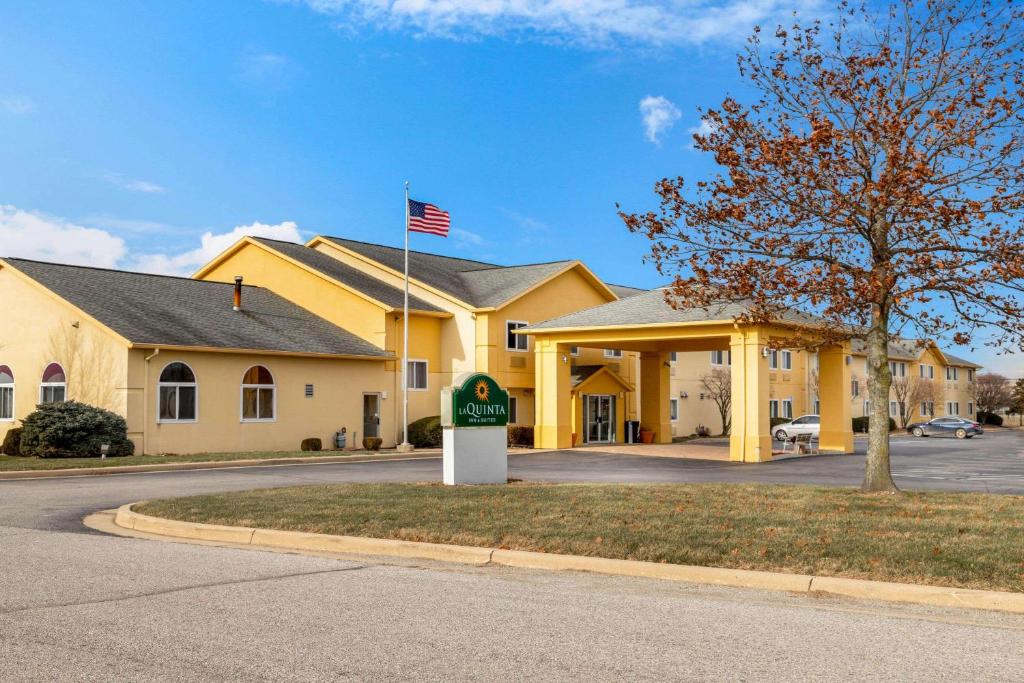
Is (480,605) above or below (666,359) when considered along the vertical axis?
below

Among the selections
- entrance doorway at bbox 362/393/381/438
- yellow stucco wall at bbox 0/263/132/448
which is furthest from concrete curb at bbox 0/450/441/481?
entrance doorway at bbox 362/393/381/438

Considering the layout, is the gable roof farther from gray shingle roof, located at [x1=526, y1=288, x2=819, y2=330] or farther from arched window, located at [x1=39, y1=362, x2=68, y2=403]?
arched window, located at [x1=39, y1=362, x2=68, y2=403]

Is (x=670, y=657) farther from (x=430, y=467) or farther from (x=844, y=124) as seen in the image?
(x=430, y=467)

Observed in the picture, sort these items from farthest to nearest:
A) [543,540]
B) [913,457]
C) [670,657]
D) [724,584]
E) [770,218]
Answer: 1. [913,457]
2. [770,218]
3. [543,540]
4. [724,584]
5. [670,657]

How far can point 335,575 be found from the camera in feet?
32.2

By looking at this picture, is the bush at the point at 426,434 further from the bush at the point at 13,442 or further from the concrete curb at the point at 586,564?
the concrete curb at the point at 586,564

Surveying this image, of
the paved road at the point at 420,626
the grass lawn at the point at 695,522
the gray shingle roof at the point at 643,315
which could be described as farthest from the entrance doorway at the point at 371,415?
the paved road at the point at 420,626

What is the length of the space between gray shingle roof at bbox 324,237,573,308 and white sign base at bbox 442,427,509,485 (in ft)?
70.9

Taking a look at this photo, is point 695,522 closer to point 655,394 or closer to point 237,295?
point 237,295

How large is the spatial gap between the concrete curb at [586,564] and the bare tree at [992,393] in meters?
95.4

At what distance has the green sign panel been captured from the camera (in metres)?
18.6

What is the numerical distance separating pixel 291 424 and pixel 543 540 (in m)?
25.6

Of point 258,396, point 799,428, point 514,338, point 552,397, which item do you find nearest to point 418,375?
point 514,338

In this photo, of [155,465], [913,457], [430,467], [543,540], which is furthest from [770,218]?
[913,457]
